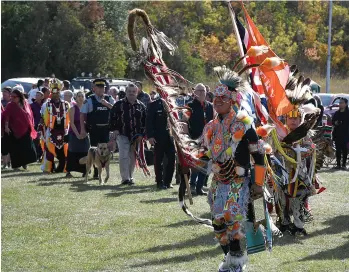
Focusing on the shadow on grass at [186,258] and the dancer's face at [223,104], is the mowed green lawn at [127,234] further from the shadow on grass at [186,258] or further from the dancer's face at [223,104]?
the dancer's face at [223,104]

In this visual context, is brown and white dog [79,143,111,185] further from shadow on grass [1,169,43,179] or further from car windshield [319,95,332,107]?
car windshield [319,95,332,107]

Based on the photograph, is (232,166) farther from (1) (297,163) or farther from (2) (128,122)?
(2) (128,122)

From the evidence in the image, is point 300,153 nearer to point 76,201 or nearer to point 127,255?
point 127,255

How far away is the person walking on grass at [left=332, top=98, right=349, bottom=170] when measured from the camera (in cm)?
1847

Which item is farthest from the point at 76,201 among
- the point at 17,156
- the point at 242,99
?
the point at 242,99

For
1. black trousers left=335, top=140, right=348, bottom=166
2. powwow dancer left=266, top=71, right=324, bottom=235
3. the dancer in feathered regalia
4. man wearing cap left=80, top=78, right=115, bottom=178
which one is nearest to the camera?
the dancer in feathered regalia

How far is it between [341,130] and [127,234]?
9.61 metres

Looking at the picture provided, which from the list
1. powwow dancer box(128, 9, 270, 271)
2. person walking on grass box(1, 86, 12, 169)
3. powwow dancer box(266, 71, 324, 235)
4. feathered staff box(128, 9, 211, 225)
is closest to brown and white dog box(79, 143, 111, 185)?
person walking on grass box(1, 86, 12, 169)

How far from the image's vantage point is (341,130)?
18484 millimetres

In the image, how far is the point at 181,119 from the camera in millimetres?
8398

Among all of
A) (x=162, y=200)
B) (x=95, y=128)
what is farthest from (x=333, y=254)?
(x=95, y=128)

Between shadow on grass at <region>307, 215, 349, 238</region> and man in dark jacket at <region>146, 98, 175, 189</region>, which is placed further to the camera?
man in dark jacket at <region>146, 98, 175, 189</region>

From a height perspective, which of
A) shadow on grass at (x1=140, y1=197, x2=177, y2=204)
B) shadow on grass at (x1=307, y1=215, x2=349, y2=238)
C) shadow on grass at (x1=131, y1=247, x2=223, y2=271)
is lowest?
shadow on grass at (x1=140, y1=197, x2=177, y2=204)

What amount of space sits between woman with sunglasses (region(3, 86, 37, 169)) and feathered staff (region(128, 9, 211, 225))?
8675 mm
